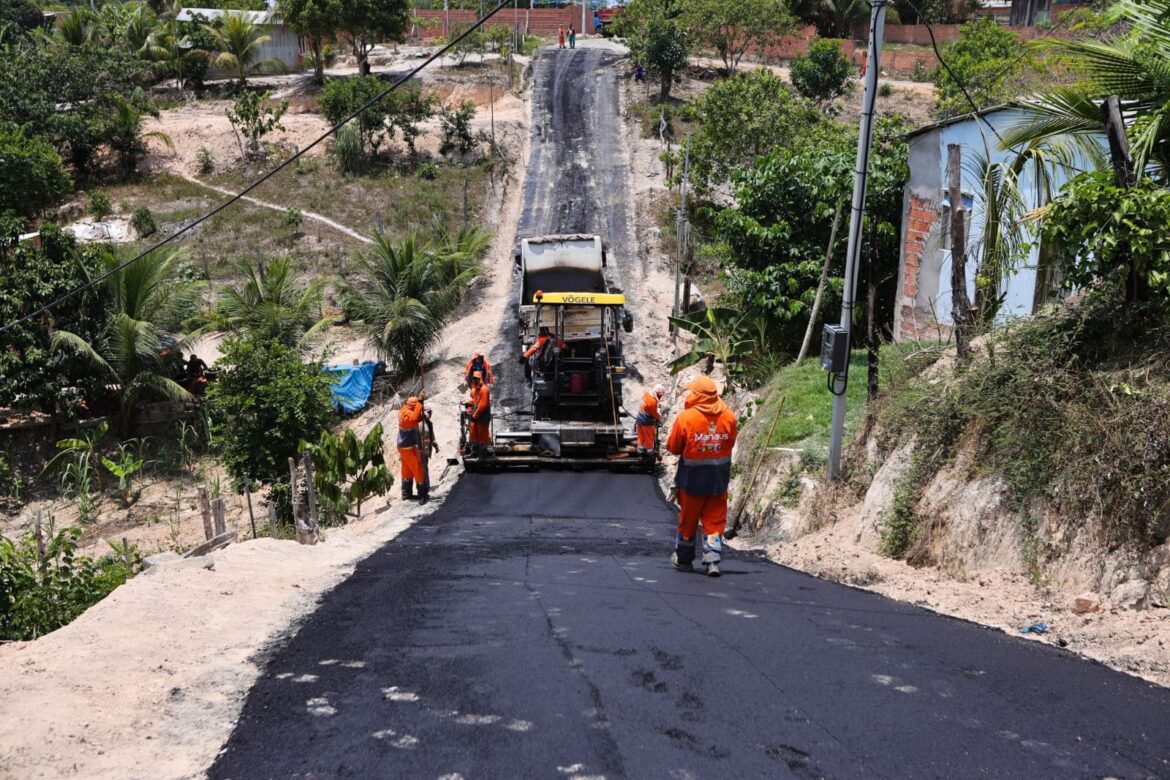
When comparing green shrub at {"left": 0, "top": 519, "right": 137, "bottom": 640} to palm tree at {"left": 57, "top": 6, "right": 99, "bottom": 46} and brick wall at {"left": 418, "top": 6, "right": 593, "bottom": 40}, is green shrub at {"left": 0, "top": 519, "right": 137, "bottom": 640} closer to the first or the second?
palm tree at {"left": 57, "top": 6, "right": 99, "bottom": 46}

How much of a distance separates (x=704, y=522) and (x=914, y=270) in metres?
9.74

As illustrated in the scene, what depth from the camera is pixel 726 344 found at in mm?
18500

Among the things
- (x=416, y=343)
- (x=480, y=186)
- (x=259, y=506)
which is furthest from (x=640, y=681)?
(x=480, y=186)

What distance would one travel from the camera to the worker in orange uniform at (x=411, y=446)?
13391 mm

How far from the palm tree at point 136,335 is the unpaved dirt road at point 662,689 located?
52.2ft

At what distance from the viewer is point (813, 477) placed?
1128cm

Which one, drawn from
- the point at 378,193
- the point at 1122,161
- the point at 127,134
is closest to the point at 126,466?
the point at 1122,161

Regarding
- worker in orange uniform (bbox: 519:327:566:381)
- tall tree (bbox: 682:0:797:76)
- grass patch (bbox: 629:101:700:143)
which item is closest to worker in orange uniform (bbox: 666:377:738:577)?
worker in orange uniform (bbox: 519:327:566:381)

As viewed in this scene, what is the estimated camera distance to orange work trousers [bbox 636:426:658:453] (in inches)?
598

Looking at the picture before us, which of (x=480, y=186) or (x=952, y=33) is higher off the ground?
(x=952, y=33)

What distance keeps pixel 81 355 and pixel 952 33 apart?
2103 inches

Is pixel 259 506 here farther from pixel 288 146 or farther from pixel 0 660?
pixel 288 146

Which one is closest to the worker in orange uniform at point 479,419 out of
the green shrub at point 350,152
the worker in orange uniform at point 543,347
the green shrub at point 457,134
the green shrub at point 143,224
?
the worker in orange uniform at point 543,347

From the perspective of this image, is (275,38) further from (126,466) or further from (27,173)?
(126,466)
